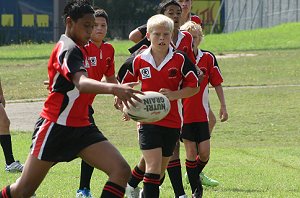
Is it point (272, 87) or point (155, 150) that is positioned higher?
point (155, 150)

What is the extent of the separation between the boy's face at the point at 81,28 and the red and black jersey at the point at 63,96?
8cm

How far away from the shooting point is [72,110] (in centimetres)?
755

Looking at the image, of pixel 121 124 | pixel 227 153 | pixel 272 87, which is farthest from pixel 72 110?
pixel 272 87

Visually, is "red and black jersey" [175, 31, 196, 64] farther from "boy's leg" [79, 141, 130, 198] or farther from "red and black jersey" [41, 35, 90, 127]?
"boy's leg" [79, 141, 130, 198]

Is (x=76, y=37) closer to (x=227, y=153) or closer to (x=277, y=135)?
Answer: (x=227, y=153)

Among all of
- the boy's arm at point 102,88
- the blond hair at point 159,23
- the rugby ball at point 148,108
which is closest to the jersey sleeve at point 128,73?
the blond hair at point 159,23

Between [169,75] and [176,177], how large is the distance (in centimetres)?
135

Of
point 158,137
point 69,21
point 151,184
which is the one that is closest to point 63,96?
point 69,21

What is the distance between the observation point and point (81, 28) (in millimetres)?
7551

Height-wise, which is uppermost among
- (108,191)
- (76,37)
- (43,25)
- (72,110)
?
(76,37)

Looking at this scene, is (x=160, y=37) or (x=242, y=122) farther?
(x=242, y=122)

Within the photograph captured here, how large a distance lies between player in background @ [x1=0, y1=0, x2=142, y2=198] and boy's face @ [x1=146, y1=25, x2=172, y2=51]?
1111mm

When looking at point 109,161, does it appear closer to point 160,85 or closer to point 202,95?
point 160,85

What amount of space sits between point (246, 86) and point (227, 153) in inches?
530
